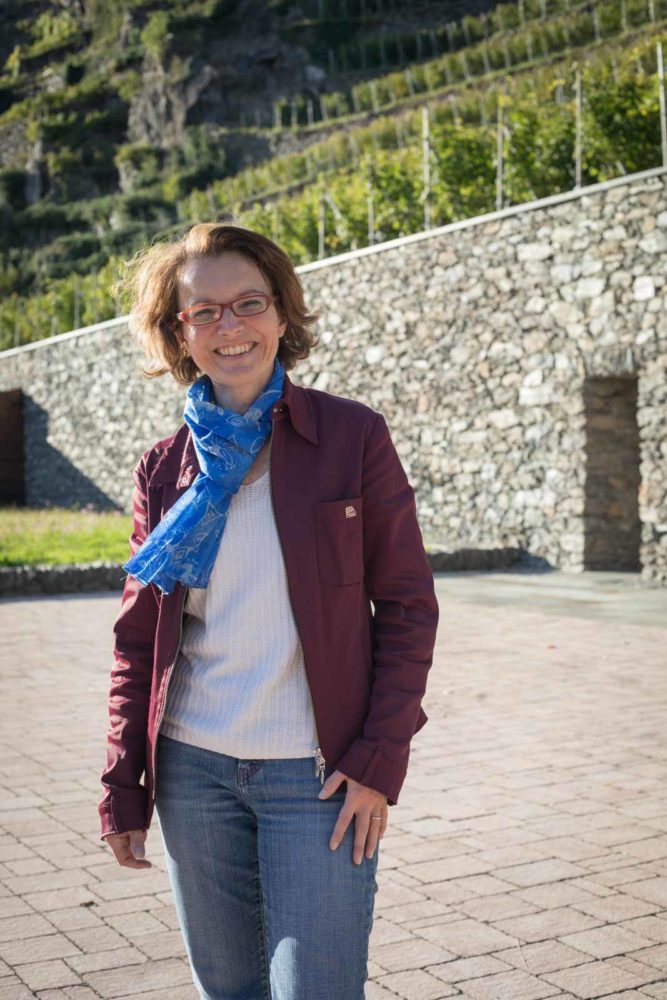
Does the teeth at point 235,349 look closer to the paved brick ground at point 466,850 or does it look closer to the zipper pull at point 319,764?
the zipper pull at point 319,764

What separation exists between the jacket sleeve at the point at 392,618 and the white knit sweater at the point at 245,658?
0.11 metres

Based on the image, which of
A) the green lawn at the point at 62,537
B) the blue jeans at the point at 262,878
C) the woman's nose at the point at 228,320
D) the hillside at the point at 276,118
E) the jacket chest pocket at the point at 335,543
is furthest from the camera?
the hillside at the point at 276,118

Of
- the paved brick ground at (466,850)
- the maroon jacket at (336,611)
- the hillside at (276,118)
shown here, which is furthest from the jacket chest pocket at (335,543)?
the hillside at (276,118)

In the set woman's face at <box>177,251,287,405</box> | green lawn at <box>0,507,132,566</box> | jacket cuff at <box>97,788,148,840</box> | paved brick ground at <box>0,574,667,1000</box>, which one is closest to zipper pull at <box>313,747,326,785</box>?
jacket cuff at <box>97,788,148,840</box>

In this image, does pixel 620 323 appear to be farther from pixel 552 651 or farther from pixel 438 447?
pixel 552 651

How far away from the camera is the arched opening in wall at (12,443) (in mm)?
23609

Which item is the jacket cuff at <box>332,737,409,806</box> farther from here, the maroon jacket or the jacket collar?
the jacket collar

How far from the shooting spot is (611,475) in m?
12.6

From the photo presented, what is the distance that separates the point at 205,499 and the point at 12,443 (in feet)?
75.4

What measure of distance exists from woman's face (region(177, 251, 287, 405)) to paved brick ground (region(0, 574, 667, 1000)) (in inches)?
65.0

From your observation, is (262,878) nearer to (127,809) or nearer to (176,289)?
(127,809)

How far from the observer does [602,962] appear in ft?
9.80

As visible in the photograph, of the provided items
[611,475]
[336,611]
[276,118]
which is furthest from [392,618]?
[276,118]

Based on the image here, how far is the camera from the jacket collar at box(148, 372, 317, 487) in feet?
6.27
